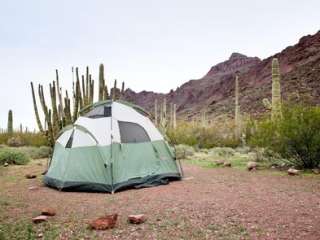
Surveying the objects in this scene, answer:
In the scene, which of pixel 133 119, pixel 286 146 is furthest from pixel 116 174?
pixel 286 146

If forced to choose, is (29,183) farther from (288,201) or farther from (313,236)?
(313,236)

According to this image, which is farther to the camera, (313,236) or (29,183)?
(29,183)

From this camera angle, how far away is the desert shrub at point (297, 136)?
10.1 metres

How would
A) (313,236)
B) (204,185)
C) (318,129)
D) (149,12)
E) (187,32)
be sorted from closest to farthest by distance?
(313,236)
(204,185)
(318,129)
(149,12)
(187,32)

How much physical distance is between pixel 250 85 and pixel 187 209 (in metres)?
51.5

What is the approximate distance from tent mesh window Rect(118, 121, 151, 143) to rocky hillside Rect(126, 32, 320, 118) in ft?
81.2

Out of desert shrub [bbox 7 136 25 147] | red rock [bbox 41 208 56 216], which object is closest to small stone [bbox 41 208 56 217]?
red rock [bbox 41 208 56 216]

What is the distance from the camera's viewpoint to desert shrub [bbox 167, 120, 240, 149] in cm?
1833

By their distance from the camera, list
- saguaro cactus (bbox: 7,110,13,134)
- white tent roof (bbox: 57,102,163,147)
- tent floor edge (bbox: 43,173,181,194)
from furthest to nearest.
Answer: saguaro cactus (bbox: 7,110,13,134)
white tent roof (bbox: 57,102,163,147)
tent floor edge (bbox: 43,173,181,194)

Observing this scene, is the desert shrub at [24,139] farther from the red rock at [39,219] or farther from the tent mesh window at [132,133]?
the red rock at [39,219]

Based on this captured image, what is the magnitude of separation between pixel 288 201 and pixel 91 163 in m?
3.89

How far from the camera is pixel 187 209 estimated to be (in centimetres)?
620

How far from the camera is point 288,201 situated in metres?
6.58

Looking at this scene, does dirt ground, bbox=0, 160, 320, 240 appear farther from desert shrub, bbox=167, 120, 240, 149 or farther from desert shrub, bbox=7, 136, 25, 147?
desert shrub, bbox=7, 136, 25, 147
